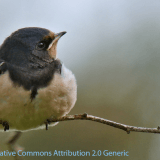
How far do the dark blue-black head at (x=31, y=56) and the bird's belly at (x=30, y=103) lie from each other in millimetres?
93

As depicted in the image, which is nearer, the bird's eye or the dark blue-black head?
the dark blue-black head

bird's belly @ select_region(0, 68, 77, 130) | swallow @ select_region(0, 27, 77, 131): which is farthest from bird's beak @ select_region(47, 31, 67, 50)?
bird's belly @ select_region(0, 68, 77, 130)

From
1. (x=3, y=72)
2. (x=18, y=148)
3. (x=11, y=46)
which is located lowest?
(x=18, y=148)

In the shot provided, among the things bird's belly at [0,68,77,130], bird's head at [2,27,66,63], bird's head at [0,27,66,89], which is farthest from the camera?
Result: bird's head at [2,27,66,63]

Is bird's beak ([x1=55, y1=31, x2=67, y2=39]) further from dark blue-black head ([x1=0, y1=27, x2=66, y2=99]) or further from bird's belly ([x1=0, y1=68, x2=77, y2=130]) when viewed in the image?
bird's belly ([x1=0, y1=68, x2=77, y2=130])

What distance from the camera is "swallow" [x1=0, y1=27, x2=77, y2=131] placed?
2.86 m

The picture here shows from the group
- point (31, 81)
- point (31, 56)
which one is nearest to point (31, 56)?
point (31, 56)

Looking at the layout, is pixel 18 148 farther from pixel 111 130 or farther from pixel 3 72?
pixel 111 130

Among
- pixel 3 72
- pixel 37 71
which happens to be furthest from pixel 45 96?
pixel 3 72

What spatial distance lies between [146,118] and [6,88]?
7.76 metres

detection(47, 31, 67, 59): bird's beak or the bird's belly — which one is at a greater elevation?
detection(47, 31, 67, 59): bird's beak

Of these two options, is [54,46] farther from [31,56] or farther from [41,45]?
[31,56]

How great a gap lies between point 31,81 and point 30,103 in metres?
0.26

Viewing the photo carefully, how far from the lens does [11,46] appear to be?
126 inches
